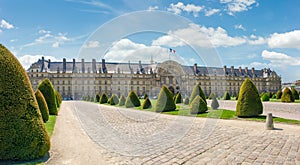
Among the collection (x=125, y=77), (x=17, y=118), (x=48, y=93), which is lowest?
(x=17, y=118)

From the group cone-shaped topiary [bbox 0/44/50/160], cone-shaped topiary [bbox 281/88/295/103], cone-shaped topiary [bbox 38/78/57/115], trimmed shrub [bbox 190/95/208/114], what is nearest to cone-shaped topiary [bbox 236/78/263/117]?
trimmed shrub [bbox 190/95/208/114]

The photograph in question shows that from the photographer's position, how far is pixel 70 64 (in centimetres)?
7150

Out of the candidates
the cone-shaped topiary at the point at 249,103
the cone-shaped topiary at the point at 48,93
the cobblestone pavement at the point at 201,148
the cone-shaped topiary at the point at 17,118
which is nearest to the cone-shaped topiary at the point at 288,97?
the cone-shaped topiary at the point at 249,103

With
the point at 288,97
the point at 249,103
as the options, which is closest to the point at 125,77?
the point at 288,97

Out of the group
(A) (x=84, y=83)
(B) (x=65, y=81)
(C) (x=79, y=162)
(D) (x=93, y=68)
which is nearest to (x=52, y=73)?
(B) (x=65, y=81)

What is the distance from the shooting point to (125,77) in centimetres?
6562

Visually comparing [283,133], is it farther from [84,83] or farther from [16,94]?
[84,83]

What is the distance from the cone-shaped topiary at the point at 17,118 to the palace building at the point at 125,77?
173 feet

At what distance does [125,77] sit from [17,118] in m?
61.2

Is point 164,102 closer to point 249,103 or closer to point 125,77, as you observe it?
point 249,103

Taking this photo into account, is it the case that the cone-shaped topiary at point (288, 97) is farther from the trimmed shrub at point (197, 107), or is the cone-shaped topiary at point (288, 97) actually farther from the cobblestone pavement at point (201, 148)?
the cobblestone pavement at point (201, 148)

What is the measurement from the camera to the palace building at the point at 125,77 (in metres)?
63.3

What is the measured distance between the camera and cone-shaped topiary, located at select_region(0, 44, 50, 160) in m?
4.50

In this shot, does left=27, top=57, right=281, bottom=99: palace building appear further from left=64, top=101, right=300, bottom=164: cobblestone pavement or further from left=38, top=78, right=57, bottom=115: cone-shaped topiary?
left=64, top=101, right=300, bottom=164: cobblestone pavement
